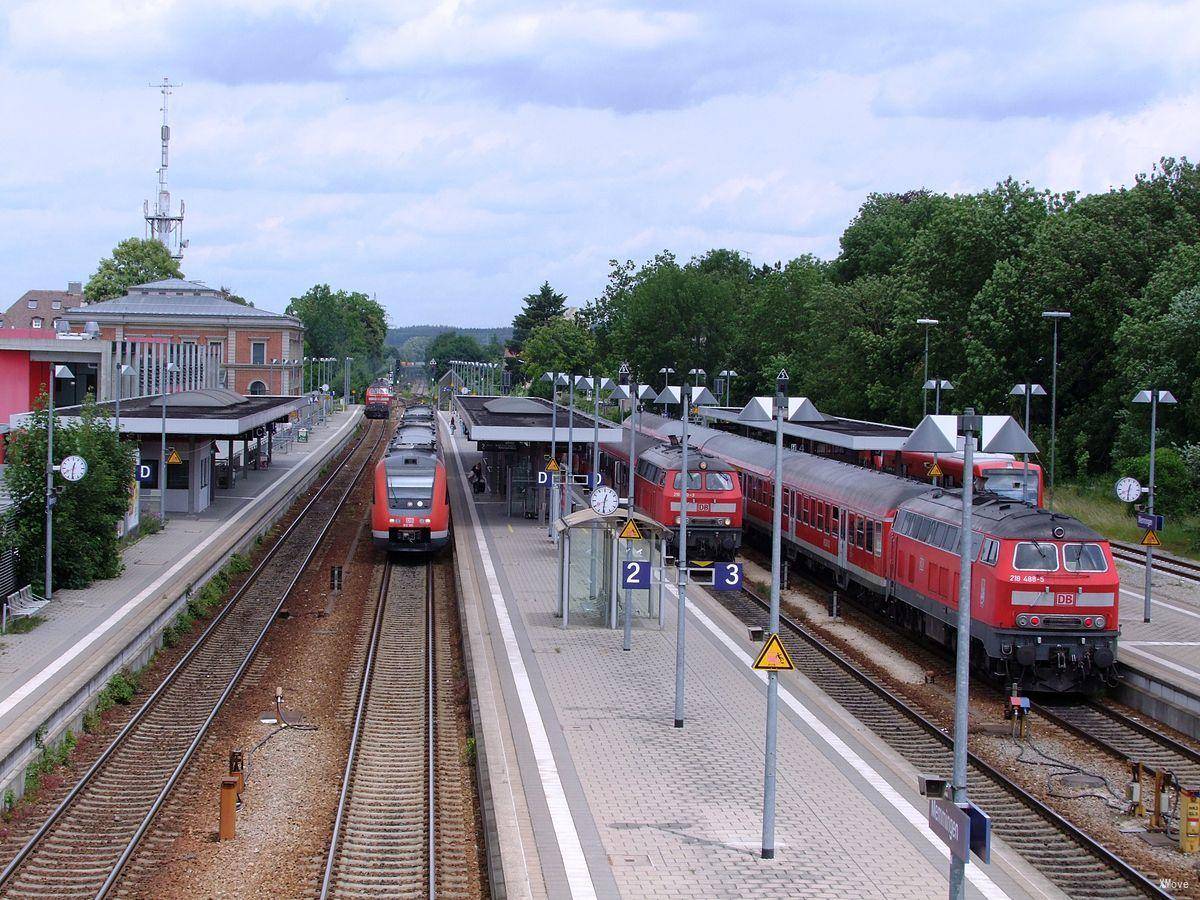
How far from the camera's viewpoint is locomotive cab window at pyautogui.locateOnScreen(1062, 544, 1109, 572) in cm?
2073

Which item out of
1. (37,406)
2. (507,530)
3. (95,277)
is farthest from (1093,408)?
(95,277)

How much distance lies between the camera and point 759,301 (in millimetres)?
84312

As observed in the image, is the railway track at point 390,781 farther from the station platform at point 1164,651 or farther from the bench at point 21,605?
the station platform at point 1164,651

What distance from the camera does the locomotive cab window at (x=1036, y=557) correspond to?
67.8ft

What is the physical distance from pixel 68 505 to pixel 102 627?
5.14 metres

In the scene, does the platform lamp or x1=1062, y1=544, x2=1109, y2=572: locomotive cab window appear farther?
x1=1062, y1=544, x2=1109, y2=572: locomotive cab window

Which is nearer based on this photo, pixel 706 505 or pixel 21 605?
pixel 21 605

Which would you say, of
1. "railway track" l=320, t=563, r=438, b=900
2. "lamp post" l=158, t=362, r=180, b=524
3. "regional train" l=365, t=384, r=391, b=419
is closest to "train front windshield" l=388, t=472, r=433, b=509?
"railway track" l=320, t=563, r=438, b=900

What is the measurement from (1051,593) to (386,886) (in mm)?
12113

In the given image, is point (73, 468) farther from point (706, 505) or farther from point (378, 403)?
point (378, 403)

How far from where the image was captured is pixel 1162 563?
34.6 meters

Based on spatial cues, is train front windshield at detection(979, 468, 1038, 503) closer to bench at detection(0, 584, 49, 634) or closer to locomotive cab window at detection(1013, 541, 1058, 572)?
locomotive cab window at detection(1013, 541, 1058, 572)

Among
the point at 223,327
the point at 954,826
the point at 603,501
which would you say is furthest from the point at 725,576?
the point at 223,327

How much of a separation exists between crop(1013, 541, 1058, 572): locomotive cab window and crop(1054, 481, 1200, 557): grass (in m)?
18.2
